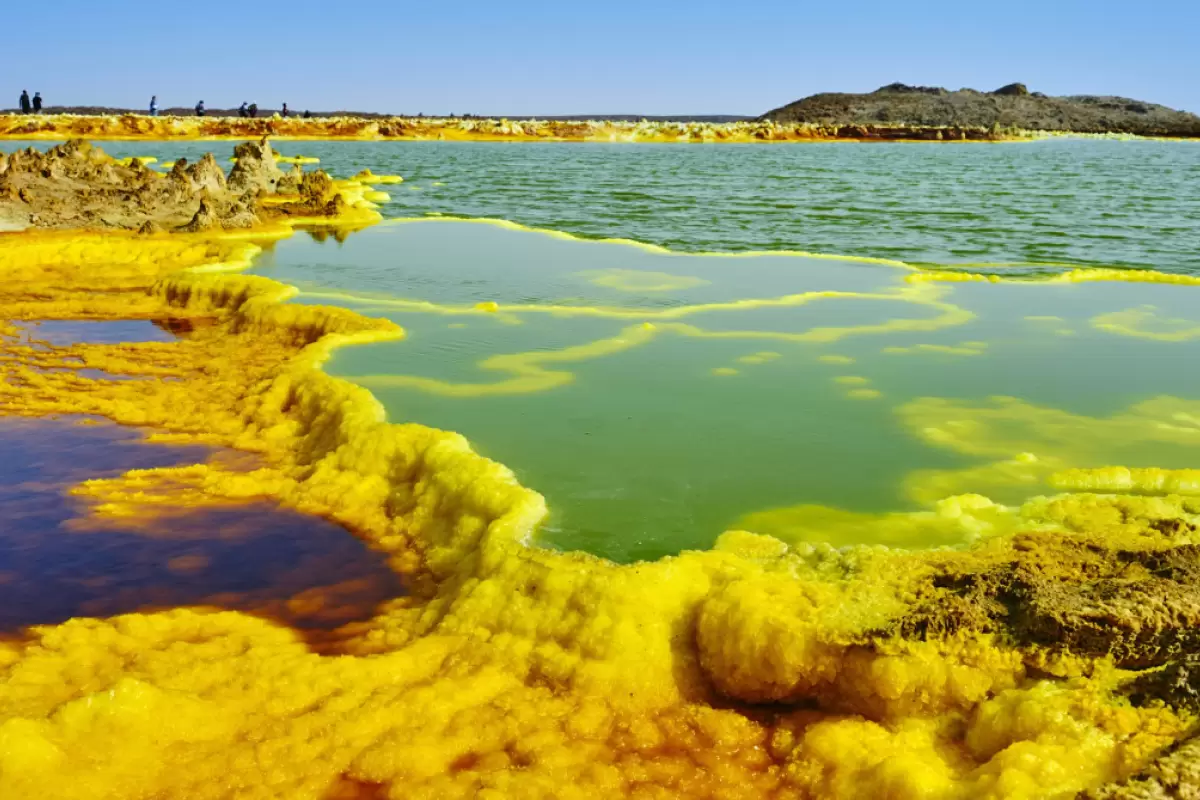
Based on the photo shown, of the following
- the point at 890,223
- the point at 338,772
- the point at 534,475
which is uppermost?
the point at 890,223

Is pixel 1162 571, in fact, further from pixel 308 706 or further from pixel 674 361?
pixel 674 361

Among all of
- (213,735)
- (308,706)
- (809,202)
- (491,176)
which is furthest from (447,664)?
(491,176)

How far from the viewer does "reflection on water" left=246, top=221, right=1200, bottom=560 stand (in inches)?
196

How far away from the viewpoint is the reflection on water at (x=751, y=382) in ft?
16.3

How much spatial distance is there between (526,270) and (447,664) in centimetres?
851

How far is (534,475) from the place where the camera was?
5078 millimetres

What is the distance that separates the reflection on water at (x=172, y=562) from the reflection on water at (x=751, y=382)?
41.9 inches

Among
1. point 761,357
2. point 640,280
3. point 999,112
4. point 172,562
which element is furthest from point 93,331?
point 999,112

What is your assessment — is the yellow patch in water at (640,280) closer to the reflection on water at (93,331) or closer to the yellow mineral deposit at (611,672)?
the reflection on water at (93,331)

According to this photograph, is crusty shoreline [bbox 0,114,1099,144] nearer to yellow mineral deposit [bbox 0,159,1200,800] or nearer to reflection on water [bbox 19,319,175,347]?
reflection on water [bbox 19,319,175,347]

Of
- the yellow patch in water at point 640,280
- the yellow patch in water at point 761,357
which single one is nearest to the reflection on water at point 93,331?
the yellow patch in water at point 640,280

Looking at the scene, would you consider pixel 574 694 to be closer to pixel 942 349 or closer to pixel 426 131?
pixel 942 349

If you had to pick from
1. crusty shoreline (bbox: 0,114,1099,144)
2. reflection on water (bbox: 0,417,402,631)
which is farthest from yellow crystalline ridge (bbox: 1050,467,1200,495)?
crusty shoreline (bbox: 0,114,1099,144)

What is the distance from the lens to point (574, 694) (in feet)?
11.2
